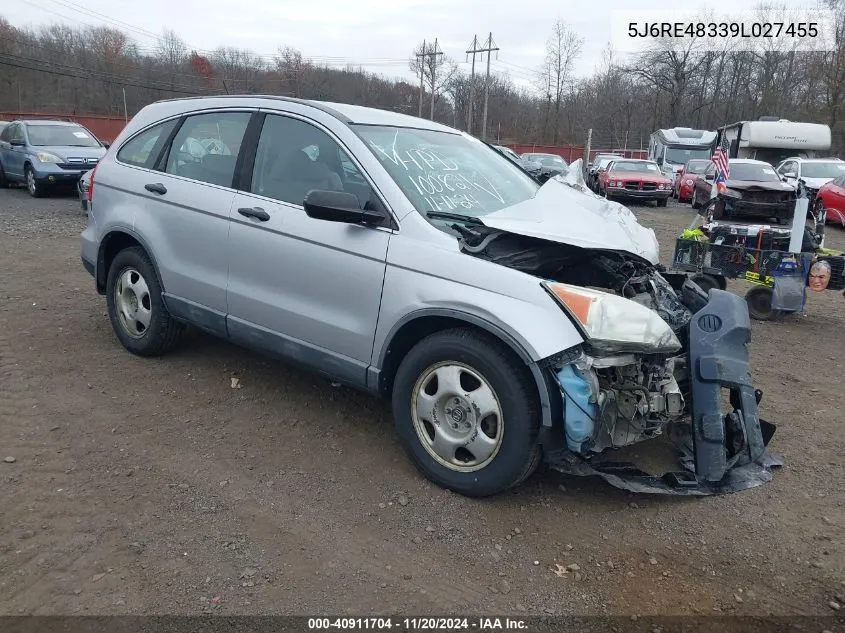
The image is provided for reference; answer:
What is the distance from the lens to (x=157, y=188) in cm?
453

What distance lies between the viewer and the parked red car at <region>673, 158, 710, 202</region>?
74.6ft

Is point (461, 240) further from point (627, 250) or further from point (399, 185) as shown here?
point (627, 250)

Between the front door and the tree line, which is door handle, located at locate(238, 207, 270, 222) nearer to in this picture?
the front door

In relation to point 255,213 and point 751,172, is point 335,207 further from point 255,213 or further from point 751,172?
point 751,172

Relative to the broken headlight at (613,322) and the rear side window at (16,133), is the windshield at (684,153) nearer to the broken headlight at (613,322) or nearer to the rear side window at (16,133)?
the rear side window at (16,133)

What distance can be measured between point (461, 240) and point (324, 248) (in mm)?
803

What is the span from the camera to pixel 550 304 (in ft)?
9.73

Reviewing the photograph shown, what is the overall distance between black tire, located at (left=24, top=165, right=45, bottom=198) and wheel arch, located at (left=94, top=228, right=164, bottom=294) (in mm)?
11924

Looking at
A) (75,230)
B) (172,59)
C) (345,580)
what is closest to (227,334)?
(345,580)

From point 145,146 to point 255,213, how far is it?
1539 mm

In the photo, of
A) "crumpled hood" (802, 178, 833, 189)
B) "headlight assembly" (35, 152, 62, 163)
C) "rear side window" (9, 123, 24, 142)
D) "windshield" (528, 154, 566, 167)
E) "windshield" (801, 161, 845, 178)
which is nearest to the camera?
"headlight assembly" (35, 152, 62, 163)

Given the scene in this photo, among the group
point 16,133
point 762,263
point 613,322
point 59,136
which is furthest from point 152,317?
Result: point 16,133

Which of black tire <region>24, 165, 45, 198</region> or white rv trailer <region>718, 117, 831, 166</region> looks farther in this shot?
white rv trailer <region>718, 117, 831, 166</region>

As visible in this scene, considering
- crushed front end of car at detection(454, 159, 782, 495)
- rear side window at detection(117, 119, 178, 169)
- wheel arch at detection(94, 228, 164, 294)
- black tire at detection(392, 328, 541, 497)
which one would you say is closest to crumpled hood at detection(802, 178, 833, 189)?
crushed front end of car at detection(454, 159, 782, 495)
